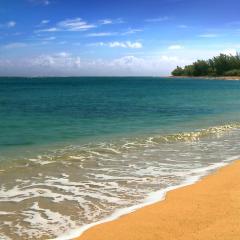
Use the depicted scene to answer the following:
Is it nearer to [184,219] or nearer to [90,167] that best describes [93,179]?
[90,167]

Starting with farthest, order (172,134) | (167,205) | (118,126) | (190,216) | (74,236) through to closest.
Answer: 1. (118,126)
2. (172,134)
3. (167,205)
4. (190,216)
5. (74,236)

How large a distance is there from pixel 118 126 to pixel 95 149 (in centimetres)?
790

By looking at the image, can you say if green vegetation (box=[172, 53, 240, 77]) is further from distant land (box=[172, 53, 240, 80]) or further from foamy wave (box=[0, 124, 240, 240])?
foamy wave (box=[0, 124, 240, 240])

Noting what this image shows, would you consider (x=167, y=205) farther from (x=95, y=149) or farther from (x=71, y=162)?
(x=95, y=149)

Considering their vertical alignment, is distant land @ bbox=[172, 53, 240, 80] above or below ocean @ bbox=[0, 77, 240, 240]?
above

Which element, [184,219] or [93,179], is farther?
[93,179]

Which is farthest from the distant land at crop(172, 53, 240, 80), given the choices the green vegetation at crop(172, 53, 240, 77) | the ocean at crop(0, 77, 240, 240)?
the ocean at crop(0, 77, 240, 240)

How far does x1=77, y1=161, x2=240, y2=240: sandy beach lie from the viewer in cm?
688

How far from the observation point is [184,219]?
7602 millimetres

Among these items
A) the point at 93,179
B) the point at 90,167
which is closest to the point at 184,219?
the point at 93,179

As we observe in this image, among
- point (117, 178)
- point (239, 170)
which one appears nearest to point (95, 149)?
point (117, 178)

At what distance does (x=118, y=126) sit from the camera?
23.7m

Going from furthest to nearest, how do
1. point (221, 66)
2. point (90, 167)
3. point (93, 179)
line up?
1. point (221, 66)
2. point (90, 167)
3. point (93, 179)

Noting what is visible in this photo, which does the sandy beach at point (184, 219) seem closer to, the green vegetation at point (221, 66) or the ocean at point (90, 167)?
the ocean at point (90, 167)
